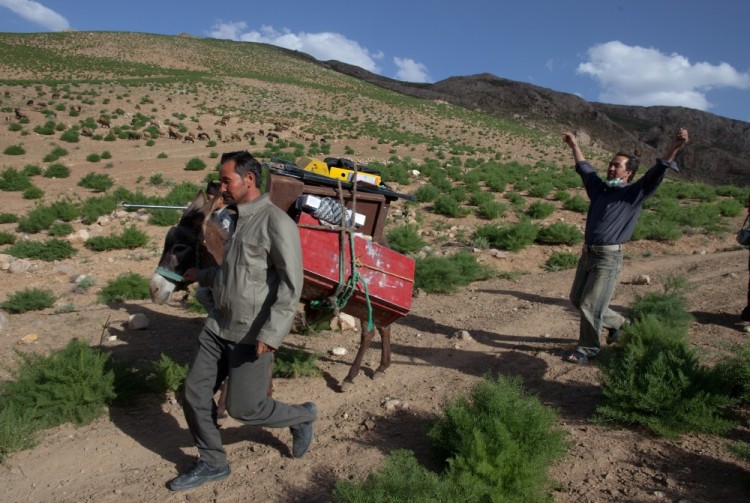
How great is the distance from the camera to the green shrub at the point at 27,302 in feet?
23.4

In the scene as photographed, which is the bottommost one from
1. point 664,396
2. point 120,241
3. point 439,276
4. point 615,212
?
point 120,241

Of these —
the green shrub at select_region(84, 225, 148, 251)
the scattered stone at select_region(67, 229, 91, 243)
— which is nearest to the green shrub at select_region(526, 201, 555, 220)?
the green shrub at select_region(84, 225, 148, 251)

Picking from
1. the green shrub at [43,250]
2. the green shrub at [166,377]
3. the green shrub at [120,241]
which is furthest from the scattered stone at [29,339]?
the green shrub at [120,241]

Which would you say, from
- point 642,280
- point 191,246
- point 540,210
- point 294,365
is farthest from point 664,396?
point 540,210

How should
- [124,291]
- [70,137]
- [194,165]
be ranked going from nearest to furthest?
[124,291]
[194,165]
[70,137]

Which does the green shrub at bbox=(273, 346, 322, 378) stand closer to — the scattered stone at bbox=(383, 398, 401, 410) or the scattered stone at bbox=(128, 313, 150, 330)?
the scattered stone at bbox=(383, 398, 401, 410)

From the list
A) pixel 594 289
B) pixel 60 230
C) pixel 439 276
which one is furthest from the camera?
pixel 60 230

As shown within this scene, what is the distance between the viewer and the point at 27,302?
7207 mm

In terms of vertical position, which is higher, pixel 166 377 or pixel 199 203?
pixel 199 203

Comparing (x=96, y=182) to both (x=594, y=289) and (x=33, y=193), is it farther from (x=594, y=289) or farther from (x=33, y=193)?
(x=594, y=289)

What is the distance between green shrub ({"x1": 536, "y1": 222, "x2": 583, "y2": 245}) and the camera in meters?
11.1

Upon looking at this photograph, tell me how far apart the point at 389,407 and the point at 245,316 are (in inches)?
71.7

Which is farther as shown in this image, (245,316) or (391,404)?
(391,404)

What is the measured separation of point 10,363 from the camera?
5.12 meters
